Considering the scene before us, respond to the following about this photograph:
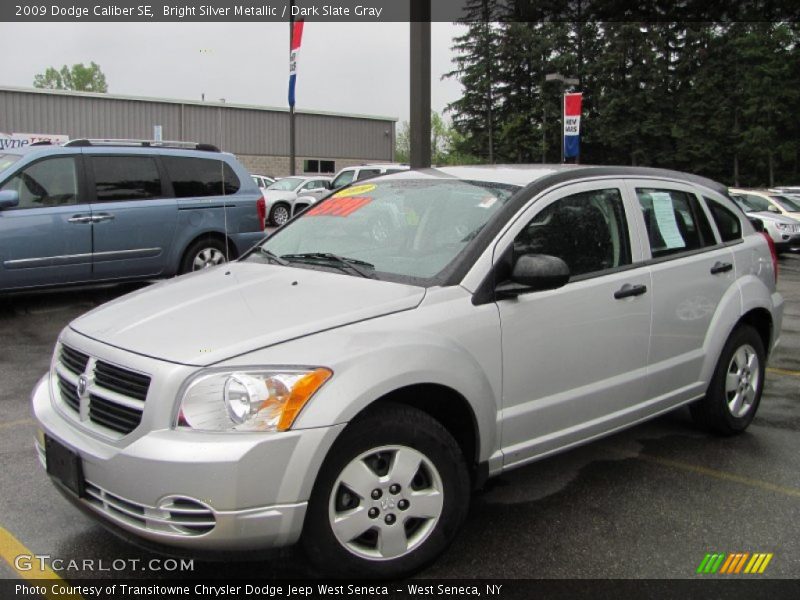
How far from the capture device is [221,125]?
1658 inches

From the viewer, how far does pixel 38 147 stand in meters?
8.00

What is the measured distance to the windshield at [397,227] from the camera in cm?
343

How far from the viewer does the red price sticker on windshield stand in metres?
4.07

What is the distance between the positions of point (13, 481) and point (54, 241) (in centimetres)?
441

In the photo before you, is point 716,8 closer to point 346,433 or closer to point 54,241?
point 54,241

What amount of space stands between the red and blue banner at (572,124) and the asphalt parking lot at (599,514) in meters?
12.7

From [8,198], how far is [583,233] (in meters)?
5.93

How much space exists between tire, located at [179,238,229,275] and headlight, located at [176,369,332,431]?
6.41 metres

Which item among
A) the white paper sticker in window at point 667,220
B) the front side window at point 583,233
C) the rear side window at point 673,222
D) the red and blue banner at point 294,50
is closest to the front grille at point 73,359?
the front side window at point 583,233

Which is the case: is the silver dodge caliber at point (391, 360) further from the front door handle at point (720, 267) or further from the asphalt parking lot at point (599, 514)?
the asphalt parking lot at point (599, 514)

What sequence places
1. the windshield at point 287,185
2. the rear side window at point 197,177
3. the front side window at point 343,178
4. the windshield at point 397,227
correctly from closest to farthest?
1. the windshield at point 397,227
2. the rear side window at point 197,177
3. the front side window at point 343,178
4. the windshield at point 287,185

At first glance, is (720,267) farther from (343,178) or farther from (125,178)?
(343,178)

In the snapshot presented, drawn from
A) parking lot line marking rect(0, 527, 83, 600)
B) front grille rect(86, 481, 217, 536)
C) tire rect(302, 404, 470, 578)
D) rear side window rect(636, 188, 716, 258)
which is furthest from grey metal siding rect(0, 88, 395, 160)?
tire rect(302, 404, 470, 578)

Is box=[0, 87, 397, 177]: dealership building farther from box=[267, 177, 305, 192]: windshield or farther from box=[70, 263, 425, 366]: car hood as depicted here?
box=[70, 263, 425, 366]: car hood
